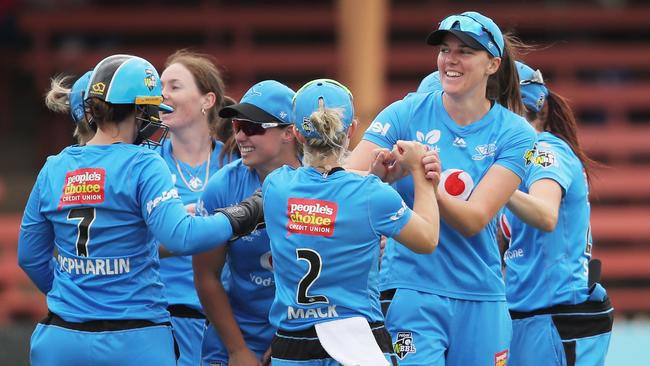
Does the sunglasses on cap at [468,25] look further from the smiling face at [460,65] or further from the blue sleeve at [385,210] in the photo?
the blue sleeve at [385,210]

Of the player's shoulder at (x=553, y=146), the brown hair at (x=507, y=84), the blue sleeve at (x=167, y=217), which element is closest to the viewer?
the blue sleeve at (x=167, y=217)

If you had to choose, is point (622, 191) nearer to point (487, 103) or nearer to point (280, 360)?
point (487, 103)

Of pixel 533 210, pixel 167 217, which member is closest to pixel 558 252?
pixel 533 210

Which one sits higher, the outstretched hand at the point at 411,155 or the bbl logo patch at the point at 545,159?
the outstretched hand at the point at 411,155

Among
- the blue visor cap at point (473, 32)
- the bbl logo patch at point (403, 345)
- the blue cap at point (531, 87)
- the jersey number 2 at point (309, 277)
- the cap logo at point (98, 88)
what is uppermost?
the blue visor cap at point (473, 32)

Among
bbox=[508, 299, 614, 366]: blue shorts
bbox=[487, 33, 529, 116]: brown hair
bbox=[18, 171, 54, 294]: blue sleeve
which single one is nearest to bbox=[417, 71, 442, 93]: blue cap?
bbox=[487, 33, 529, 116]: brown hair

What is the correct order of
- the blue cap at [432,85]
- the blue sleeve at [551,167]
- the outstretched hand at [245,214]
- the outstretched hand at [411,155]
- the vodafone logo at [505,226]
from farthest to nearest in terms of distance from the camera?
the vodafone logo at [505,226]
the blue sleeve at [551,167]
the blue cap at [432,85]
the outstretched hand at [245,214]
the outstretched hand at [411,155]

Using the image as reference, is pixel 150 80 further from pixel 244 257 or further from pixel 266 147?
pixel 244 257

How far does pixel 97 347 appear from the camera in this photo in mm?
4016

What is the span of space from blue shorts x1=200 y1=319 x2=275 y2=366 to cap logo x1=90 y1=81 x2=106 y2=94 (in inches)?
45.1

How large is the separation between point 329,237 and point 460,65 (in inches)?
37.3

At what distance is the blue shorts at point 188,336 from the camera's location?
5.12 metres

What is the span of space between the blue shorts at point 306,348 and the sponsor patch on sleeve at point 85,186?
79 centimetres

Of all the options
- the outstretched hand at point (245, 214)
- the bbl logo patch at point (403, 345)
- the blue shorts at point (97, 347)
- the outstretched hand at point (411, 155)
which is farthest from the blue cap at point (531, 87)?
the blue shorts at point (97, 347)
